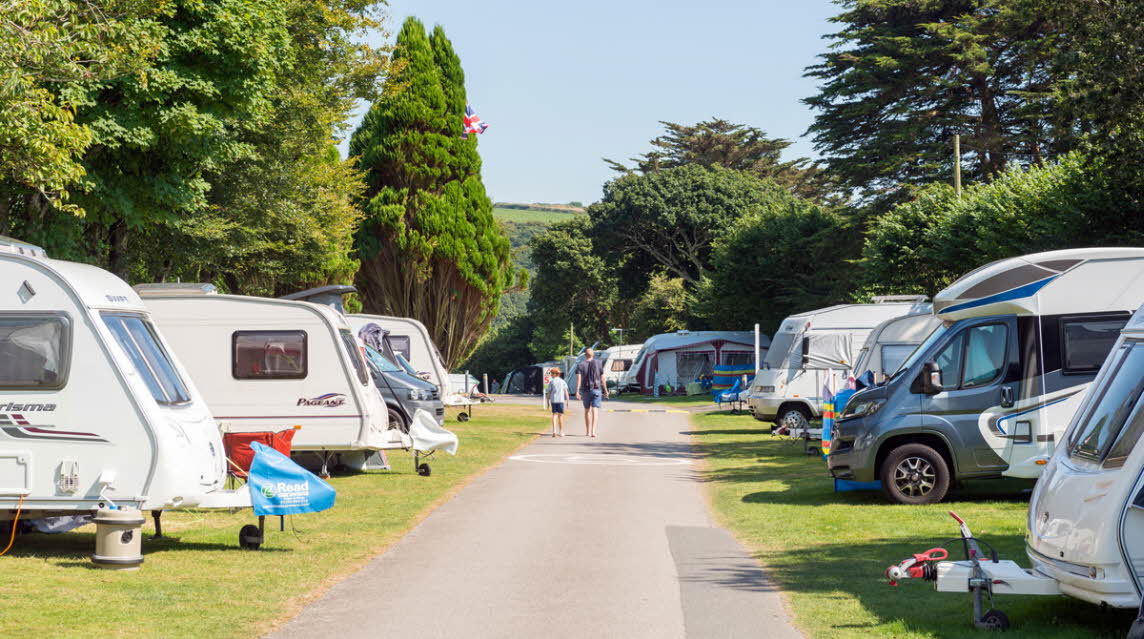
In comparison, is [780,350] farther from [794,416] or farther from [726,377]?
[726,377]

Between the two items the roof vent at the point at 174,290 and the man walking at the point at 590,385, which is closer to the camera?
the roof vent at the point at 174,290

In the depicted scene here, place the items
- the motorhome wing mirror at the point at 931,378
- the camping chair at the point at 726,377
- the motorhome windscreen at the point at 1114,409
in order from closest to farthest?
the motorhome windscreen at the point at 1114,409
the motorhome wing mirror at the point at 931,378
the camping chair at the point at 726,377

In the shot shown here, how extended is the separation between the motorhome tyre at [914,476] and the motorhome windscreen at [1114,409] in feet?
19.8

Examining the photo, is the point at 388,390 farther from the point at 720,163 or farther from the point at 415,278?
the point at 720,163

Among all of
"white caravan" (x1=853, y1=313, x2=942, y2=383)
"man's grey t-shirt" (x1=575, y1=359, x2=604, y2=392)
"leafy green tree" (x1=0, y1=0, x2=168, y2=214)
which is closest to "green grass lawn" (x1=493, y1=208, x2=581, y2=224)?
"man's grey t-shirt" (x1=575, y1=359, x2=604, y2=392)

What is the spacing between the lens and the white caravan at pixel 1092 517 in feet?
19.8

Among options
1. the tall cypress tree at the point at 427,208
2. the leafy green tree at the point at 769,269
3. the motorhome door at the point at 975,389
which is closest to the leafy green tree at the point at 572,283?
the leafy green tree at the point at 769,269

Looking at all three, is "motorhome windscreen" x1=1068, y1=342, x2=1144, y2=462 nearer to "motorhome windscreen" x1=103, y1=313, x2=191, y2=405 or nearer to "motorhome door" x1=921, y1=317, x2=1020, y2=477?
"motorhome door" x1=921, y1=317, x2=1020, y2=477

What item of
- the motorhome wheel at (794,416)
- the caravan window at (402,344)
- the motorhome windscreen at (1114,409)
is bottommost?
the motorhome wheel at (794,416)

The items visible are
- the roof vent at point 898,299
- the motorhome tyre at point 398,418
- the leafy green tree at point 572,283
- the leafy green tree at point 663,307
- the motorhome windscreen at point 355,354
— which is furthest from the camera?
the leafy green tree at point 572,283

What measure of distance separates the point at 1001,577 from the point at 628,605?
7.81 feet

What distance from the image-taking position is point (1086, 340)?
12086 mm

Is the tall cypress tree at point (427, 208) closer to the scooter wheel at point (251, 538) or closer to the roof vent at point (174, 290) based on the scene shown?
the roof vent at point (174, 290)

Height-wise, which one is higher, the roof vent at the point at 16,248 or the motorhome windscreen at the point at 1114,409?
the roof vent at the point at 16,248
